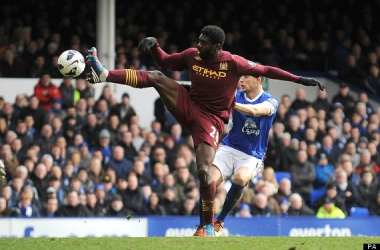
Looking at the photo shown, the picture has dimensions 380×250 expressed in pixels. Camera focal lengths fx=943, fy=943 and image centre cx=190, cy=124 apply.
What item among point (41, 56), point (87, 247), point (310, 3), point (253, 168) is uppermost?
point (310, 3)

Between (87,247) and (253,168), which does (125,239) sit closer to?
(87,247)

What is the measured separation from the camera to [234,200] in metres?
11.6

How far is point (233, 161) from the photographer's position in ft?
38.6

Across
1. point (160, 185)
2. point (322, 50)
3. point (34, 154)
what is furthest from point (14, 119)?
point (322, 50)

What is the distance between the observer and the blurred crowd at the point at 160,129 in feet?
50.4

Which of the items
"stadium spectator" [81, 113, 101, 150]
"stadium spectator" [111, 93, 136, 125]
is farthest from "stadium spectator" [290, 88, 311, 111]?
"stadium spectator" [81, 113, 101, 150]

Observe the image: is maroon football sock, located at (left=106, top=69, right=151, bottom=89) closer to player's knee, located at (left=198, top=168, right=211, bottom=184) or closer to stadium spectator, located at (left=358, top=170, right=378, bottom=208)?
player's knee, located at (left=198, top=168, right=211, bottom=184)

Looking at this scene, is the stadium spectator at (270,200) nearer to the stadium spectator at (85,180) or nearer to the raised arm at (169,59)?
the stadium spectator at (85,180)

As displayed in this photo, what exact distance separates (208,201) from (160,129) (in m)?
6.62

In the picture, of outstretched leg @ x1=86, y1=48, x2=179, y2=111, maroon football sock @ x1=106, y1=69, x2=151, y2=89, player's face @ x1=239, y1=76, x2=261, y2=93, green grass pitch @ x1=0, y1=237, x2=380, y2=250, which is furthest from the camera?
player's face @ x1=239, y1=76, x2=261, y2=93

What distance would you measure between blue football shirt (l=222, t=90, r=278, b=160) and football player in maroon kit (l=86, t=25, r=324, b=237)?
2.91 feet

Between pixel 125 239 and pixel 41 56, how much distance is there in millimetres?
8279

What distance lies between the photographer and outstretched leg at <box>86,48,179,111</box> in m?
10.1

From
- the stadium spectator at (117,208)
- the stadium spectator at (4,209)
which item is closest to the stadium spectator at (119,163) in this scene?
the stadium spectator at (117,208)
